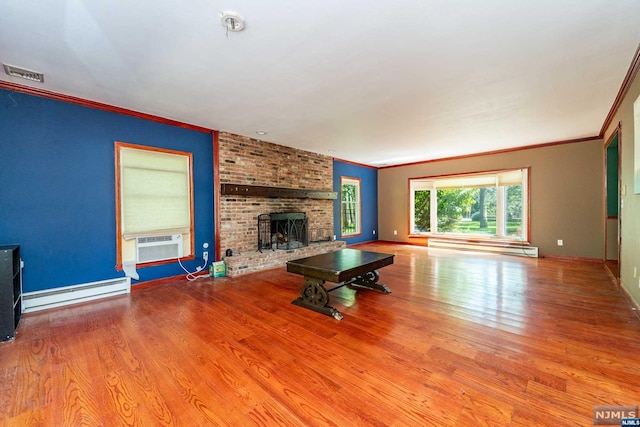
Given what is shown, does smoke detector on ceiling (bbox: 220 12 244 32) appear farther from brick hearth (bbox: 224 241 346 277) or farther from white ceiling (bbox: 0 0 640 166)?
brick hearth (bbox: 224 241 346 277)

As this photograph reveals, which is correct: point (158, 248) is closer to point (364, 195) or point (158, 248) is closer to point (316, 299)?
point (316, 299)

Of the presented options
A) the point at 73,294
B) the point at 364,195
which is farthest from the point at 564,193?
the point at 73,294

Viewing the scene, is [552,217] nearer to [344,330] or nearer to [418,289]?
[418,289]

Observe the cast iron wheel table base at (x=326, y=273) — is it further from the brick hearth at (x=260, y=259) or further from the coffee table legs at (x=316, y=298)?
the brick hearth at (x=260, y=259)

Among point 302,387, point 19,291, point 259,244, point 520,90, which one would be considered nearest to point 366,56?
point 520,90

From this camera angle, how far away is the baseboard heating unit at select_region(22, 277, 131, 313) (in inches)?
116

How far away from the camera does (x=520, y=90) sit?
3.06 m

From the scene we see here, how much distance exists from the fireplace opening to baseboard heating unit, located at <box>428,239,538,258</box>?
150 inches

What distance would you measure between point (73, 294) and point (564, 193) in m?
8.54

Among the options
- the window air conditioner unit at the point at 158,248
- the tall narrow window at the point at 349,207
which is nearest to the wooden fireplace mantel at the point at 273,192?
the tall narrow window at the point at 349,207

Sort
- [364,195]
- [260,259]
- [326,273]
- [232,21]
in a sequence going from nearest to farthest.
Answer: [232,21] → [326,273] → [260,259] → [364,195]

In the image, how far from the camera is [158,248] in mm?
3918

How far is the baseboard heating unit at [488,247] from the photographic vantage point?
19.0 ft

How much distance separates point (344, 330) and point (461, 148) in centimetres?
527
